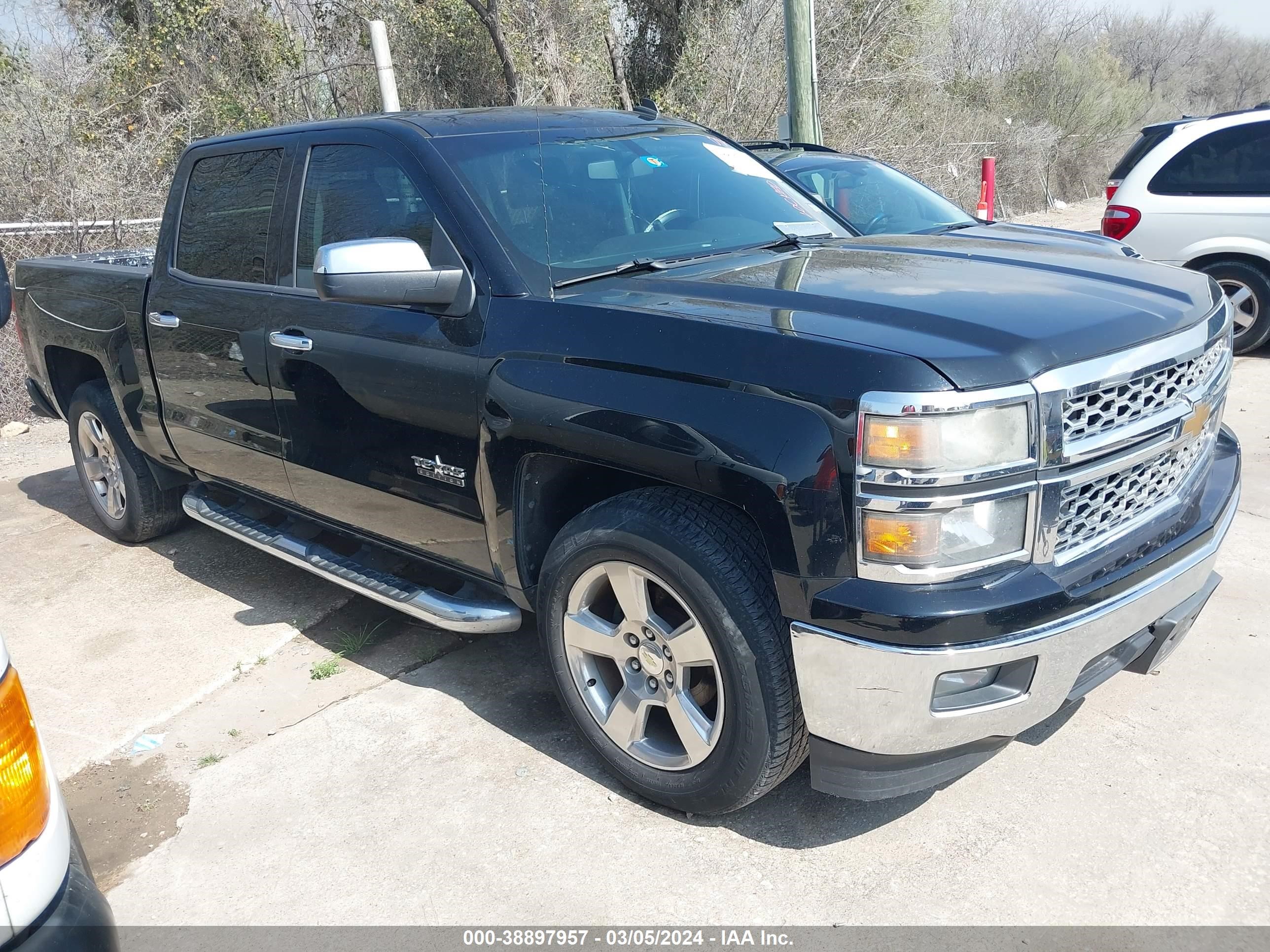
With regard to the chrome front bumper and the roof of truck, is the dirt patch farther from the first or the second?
the roof of truck

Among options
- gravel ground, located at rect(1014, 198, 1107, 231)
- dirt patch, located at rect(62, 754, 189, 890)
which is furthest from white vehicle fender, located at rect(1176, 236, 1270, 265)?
gravel ground, located at rect(1014, 198, 1107, 231)

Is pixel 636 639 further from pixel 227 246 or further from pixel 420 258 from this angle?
pixel 227 246

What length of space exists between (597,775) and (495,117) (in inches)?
89.8

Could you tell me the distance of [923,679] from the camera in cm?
242

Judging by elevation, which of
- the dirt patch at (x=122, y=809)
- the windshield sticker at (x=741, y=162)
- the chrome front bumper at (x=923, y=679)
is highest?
the windshield sticker at (x=741, y=162)

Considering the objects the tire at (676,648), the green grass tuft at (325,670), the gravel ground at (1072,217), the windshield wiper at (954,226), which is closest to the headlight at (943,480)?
the tire at (676,648)

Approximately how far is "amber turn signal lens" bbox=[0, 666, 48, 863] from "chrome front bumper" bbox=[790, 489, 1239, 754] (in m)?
1.56

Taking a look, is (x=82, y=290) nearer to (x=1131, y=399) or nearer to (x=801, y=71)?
(x=1131, y=399)

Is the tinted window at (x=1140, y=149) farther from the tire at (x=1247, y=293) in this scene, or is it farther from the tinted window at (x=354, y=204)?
the tinted window at (x=354, y=204)

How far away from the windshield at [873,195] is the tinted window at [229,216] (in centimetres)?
358

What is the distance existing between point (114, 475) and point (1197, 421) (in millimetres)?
4959

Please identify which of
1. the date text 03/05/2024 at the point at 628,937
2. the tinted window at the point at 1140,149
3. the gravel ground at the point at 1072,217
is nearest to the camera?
the date text 03/05/2024 at the point at 628,937

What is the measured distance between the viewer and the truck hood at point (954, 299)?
2.44 meters

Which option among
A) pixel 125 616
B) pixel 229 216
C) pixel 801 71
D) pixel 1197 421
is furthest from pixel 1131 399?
pixel 801 71
